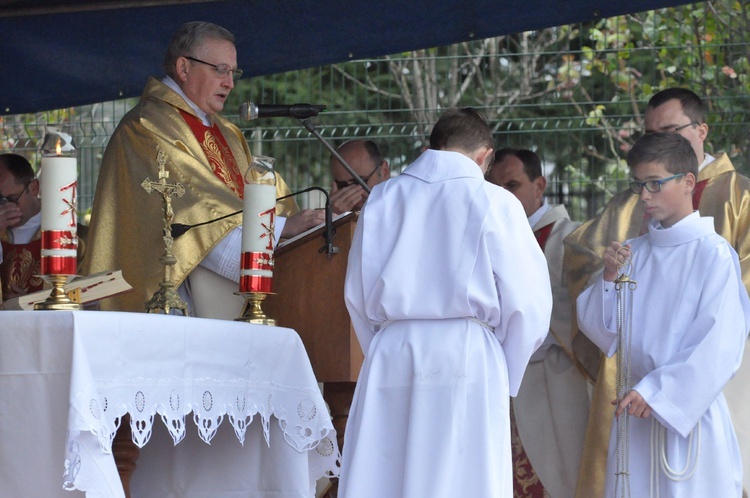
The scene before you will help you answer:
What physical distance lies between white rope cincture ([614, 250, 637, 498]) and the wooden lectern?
3.15 ft

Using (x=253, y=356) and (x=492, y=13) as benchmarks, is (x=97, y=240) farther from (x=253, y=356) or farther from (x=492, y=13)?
(x=492, y=13)

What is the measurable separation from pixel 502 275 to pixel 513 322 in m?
0.16

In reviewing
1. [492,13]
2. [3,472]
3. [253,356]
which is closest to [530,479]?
[492,13]

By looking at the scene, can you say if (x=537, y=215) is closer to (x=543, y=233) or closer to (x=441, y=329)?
(x=543, y=233)

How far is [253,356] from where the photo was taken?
13.4ft

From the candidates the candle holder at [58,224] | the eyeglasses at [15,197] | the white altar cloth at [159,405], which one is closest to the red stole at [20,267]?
the eyeglasses at [15,197]

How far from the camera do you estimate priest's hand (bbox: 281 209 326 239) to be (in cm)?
493

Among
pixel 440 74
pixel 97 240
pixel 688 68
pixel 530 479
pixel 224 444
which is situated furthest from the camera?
pixel 440 74

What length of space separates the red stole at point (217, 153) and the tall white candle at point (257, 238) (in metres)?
0.92

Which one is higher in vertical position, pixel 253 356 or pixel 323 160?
pixel 323 160

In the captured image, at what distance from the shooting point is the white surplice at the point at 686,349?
4.75 m

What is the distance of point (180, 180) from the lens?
5117mm

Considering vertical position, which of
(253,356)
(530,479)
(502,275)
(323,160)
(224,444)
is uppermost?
(323,160)

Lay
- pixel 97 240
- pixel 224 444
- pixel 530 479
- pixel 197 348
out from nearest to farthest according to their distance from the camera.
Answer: pixel 197 348 → pixel 224 444 → pixel 97 240 → pixel 530 479
